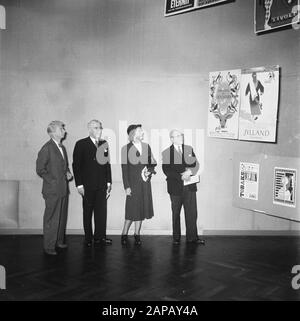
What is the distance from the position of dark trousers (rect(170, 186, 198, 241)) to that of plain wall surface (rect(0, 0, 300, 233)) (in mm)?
710

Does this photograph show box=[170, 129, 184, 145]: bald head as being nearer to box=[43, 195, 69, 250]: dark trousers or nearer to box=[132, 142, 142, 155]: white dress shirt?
box=[132, 142, 142, 155]: white dress shirt

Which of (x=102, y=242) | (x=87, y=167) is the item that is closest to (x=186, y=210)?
(x=102, y=242)

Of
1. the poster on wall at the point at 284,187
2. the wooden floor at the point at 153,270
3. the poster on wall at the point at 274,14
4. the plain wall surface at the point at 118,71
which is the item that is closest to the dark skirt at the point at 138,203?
the wooden floor at the point at 153,270

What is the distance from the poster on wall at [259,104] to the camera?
5.59 metres

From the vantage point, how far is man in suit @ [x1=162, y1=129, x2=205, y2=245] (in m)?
5.43

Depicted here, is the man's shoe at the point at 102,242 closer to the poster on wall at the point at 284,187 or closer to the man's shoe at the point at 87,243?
the man's shoe at the point at 87,243

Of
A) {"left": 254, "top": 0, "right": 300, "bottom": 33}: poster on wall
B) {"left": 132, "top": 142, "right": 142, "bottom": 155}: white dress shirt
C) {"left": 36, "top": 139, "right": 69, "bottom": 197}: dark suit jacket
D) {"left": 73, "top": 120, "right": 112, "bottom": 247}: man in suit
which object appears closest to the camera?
{"left": 36, "top": 139, "right": 69, "bottom": 197}: dark suit jacket

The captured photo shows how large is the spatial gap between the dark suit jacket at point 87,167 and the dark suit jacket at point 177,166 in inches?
35.9

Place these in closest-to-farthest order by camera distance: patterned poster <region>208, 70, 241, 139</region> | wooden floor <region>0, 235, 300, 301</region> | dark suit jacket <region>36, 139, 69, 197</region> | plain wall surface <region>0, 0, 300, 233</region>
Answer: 1. wooden floor <region>0, 235, 300, 301</region>
2. dark suit jacket <region>36, 139, 69, 197</region>
3. plain wall surface <region>0, 0, 300, 233</region>
4. patterned poster <region>208, 70, 241, 139</region>

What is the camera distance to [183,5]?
5.62 metres

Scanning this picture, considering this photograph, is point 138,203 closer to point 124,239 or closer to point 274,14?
point 124,239

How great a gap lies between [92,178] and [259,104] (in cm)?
257

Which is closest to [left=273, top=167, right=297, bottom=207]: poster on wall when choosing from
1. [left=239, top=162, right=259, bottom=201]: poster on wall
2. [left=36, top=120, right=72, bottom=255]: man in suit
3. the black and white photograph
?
the black and white photograph
